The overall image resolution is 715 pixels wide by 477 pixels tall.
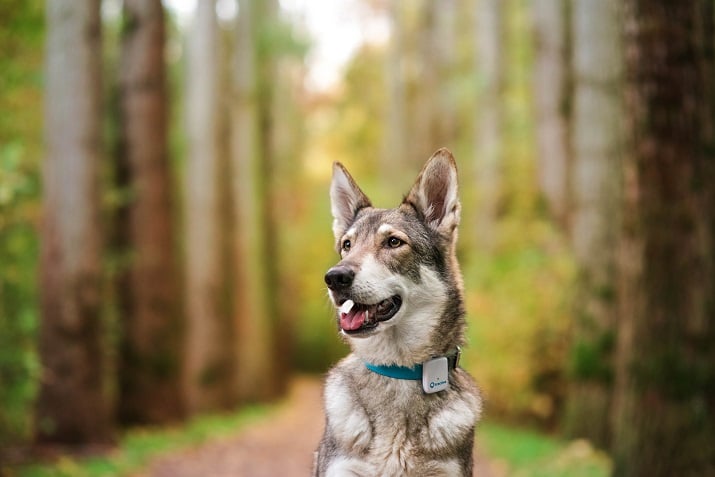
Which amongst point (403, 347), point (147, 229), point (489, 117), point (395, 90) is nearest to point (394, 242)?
point (403, 347)

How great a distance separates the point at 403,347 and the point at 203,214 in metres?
12.9

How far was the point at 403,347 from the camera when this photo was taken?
169 inches

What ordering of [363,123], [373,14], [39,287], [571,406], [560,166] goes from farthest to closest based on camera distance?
[363,123]
[373,14]
[560,166]
[571,406]
[39,287]

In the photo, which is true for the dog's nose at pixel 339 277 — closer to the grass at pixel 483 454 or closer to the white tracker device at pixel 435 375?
the white tracker device at pixel 435 375

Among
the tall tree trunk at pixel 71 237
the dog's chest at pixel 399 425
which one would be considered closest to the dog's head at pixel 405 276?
the dog's chest at pixel 399 425

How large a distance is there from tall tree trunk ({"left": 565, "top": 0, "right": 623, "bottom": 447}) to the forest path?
1.56 m

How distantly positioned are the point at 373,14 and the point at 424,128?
9.44 meters

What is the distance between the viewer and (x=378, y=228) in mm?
4477

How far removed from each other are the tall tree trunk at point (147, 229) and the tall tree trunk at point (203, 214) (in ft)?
8.71

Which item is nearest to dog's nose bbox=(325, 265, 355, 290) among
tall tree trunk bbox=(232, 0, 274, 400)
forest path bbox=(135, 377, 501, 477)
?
forest path bbox=(135, 377, 501, 477)

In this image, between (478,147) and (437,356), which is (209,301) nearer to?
(478,147)

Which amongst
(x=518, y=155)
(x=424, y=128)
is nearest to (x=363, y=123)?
(x=424, y=128)

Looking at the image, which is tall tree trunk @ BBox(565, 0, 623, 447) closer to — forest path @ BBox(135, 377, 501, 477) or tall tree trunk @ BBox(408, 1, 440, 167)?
forest path @ BBox(135, 377, 501, 477)

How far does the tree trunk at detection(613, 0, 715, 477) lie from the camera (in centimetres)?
644
